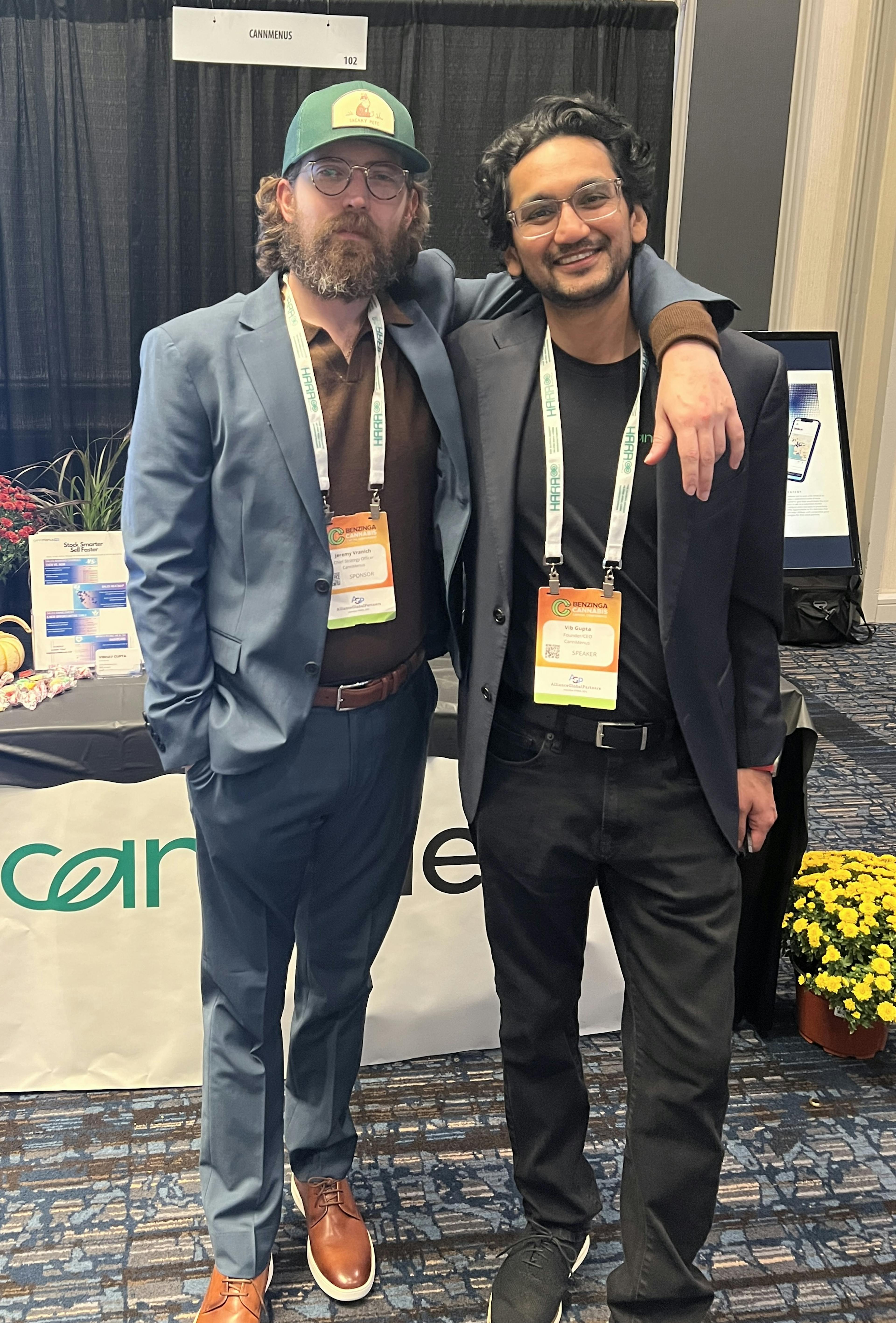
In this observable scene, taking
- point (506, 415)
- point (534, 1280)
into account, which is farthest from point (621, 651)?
point (534, 1280)

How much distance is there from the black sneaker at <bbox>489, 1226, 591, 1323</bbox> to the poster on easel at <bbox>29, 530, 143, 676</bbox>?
1295mm

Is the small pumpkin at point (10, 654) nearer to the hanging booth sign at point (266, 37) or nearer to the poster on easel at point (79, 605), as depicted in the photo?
the poster on easel at point (79, 605)

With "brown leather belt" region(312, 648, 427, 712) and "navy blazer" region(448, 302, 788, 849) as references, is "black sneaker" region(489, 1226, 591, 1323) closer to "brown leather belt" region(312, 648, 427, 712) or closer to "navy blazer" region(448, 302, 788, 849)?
"navy blazer" region(448, 302, 788, 849)

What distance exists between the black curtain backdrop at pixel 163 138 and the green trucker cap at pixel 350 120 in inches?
127

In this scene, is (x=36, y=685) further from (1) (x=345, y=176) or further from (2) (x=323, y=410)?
(1) (x=345, y=176)

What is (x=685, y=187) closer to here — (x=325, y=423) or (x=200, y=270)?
(x=200, y=270)

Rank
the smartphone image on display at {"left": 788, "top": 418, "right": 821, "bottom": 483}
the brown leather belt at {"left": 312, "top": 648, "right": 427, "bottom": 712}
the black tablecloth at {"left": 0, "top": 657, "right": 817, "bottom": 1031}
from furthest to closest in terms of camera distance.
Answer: the smartphone image on display at {"left": 788, "top": 418, "right": 821, "bottom": 483}
the black tablecloth at {"left": 0, "top": 657, "right": 817, "bottom": 1031}
the brown leather belt at {"left": 312, "top": 648, "right": 427, "bottom": 712}

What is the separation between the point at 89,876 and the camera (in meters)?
2.06

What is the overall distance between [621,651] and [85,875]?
3.98 ft

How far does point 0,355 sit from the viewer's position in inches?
174

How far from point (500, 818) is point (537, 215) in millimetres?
783

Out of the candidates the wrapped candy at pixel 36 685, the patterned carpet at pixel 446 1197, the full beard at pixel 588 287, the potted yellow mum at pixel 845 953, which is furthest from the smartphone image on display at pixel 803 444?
the full beard at pixel 588 287

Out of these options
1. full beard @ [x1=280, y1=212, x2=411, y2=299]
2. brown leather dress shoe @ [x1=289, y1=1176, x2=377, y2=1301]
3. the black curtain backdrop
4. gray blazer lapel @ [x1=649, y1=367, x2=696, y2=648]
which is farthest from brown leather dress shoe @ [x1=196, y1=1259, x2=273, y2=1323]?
the black curtain backdrop

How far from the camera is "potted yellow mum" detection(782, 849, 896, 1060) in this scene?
2.19 m
